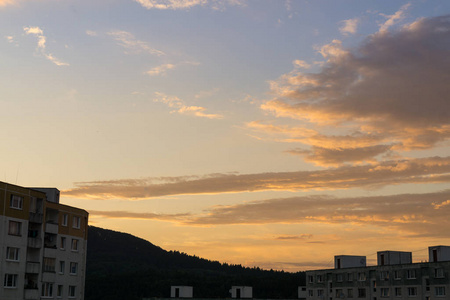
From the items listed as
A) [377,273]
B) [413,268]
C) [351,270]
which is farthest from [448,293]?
[351,270]

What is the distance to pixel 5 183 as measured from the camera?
309 ft

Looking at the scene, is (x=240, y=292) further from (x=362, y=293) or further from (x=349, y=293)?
(x=362, y=293)

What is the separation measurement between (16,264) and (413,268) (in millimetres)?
77955

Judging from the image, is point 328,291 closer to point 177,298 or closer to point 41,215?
point 177,298

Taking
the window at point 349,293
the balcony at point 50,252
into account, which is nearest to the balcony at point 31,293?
A: the balcony at point 50,252

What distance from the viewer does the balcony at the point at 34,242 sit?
100838mm

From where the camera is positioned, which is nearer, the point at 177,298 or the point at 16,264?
the point at 16,264

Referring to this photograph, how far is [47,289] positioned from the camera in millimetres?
106438

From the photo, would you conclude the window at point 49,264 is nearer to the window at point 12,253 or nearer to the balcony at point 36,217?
the balcony at point 36,217

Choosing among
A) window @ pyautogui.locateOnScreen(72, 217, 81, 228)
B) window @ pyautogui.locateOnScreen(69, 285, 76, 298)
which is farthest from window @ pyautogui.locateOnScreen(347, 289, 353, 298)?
window @ pyautogui.locateOnScreen(72, 217, 81, 228)

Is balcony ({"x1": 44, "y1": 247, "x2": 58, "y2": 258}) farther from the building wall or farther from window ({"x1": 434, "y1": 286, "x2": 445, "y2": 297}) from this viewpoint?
window ({"x1": 434, "y1": 286, "x2": 445, "y2": 297})

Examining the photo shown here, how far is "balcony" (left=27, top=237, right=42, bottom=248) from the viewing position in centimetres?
10084

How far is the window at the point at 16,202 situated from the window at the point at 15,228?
249 cm

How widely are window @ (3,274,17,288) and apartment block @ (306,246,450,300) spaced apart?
255 feet
